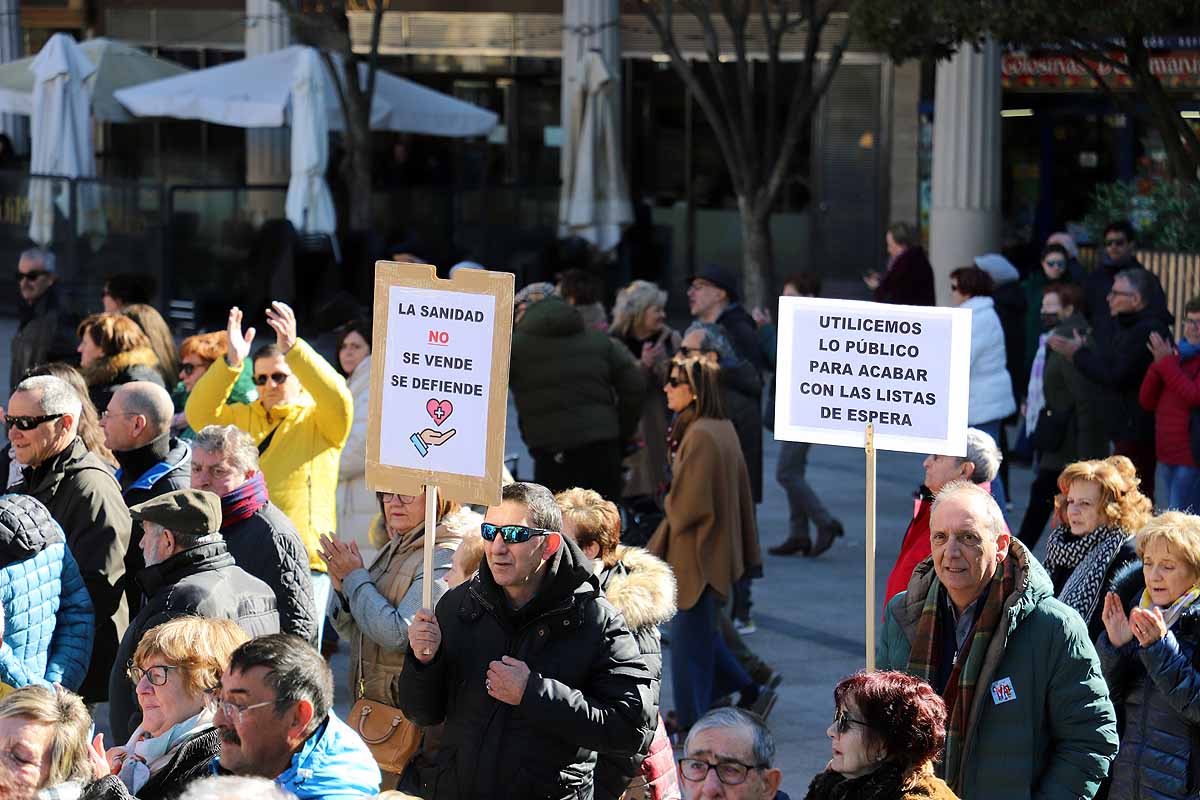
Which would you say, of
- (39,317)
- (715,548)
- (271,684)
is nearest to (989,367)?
(715,548)

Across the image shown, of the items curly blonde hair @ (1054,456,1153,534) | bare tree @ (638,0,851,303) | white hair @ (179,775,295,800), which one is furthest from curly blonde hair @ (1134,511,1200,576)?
bare tree @ (638,0,851,303)

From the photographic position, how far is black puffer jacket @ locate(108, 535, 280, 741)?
5699 mm

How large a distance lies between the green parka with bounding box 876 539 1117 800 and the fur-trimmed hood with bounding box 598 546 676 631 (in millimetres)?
1068

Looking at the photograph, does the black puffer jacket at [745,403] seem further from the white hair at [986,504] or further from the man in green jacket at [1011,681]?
the man in green jacket at [1011,681]

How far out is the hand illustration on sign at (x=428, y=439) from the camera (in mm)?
5703

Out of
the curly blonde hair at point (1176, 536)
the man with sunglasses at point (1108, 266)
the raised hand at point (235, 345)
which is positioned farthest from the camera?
the man with sunglasses at point (1108, 266)

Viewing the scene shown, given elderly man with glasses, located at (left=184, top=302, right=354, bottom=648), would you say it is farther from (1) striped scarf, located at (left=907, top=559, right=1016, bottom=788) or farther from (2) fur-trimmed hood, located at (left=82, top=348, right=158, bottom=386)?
(1) striped scarf, located at (left=907, top=559, right=1016, bottom=788)

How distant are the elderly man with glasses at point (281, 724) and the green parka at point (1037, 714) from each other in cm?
188

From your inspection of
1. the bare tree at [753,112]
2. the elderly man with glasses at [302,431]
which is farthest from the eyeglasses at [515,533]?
the bare tree at [753,112]

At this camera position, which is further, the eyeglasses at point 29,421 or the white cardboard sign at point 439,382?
the eyeglasses at point 29,421

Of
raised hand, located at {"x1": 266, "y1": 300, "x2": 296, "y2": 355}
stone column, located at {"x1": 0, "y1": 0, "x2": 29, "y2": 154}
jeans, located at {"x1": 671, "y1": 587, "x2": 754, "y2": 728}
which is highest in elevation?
stone column, located at {"x1": 0, "y1": 0, "x2": 29, "y2": 154}

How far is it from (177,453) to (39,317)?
16.9 ft

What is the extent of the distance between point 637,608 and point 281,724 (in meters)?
1.66

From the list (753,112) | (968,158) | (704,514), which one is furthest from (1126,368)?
(968,158)
